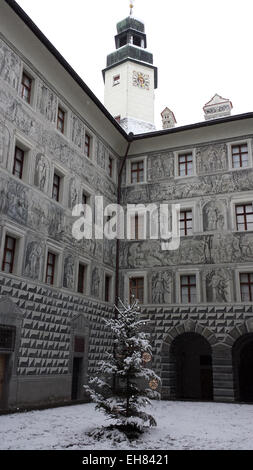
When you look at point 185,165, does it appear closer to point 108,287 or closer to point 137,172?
point 137,172

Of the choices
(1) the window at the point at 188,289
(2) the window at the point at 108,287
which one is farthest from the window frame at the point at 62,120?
(1) the window at the point at 188,289

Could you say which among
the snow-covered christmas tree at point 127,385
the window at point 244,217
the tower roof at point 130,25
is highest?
the tower roof at point 130,25

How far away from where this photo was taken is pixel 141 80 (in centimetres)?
2694

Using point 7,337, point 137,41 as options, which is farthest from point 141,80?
point 7,337

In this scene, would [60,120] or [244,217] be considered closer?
[60,120]

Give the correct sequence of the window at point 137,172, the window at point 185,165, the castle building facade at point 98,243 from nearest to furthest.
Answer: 1. the castle building facade at point 98,243
2. the window at point 185,165
3. the window at point 137,172

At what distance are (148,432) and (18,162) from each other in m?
7.89

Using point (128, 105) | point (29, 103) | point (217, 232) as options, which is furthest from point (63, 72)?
point (128, 105)

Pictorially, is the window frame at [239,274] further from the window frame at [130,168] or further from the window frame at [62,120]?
the window frame at [62,120]

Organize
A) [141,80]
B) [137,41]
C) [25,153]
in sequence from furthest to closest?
[137,41] → [141,80] → [25,153]

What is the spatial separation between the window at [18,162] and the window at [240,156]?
8.50m

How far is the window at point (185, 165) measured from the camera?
1741 cm

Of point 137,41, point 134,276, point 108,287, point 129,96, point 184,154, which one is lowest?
point 108,287

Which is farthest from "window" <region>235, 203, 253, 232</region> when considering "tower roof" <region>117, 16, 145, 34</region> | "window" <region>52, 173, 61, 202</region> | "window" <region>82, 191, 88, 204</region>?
"tower roof" <region>117, 16, 145, 34</region>
